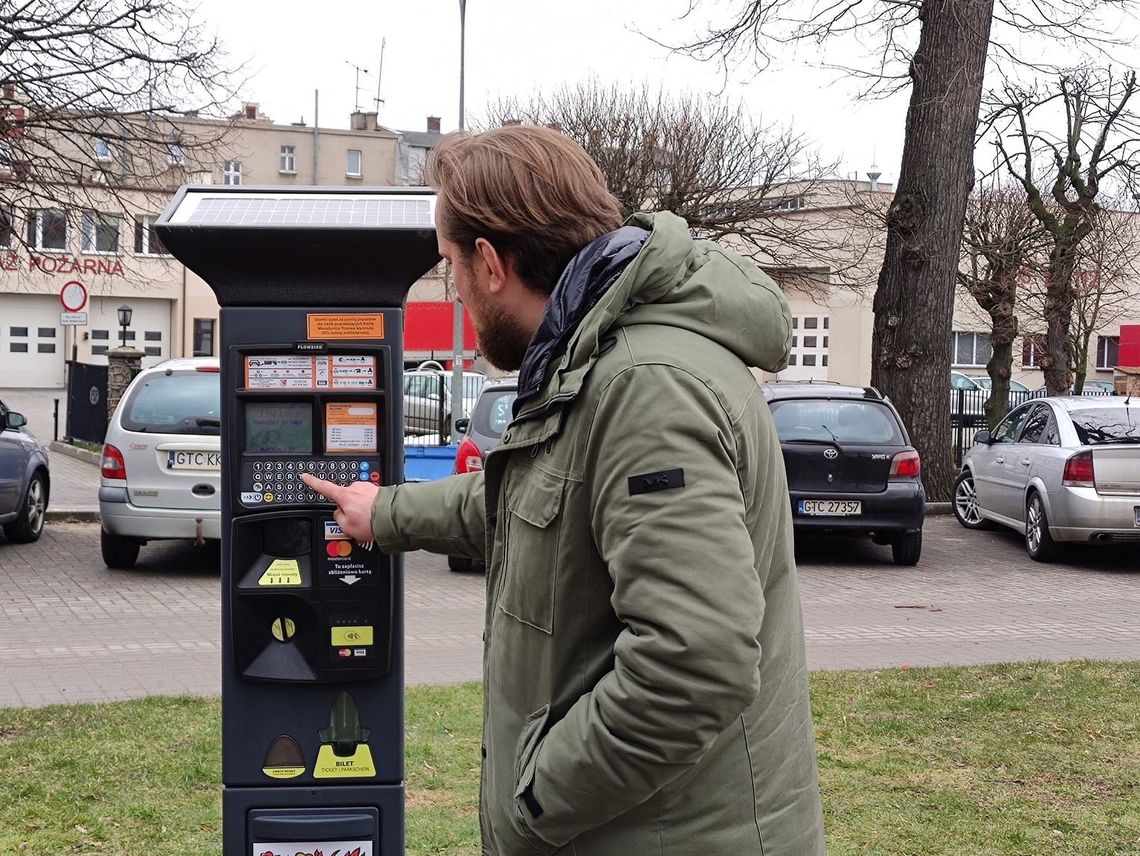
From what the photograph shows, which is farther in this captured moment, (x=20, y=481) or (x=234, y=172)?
(x=234, y=172)

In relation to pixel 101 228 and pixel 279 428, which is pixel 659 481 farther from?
pixel 101 228

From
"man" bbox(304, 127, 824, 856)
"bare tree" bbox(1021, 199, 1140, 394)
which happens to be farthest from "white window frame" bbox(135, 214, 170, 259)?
"bare tree" bbox(1021, 199, 1140, 394)

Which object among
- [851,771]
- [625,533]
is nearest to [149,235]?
[851,771]

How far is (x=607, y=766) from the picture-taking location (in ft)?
5.69

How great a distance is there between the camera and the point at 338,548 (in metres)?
3.01

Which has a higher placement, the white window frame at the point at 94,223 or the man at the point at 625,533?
the white window frame at the point at 94,223

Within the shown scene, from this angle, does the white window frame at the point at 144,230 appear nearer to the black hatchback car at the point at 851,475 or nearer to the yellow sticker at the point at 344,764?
the yellow sticker at the point at 344,764

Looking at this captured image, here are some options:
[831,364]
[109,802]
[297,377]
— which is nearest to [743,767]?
[297,377]

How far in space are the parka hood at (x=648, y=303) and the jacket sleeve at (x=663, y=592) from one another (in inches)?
3.9

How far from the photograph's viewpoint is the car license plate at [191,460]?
1026 cm

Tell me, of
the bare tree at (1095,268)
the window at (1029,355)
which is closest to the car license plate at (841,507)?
the bare tree at (1095,268)

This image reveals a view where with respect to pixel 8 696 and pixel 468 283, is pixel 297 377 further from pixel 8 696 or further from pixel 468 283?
pixel 8 696

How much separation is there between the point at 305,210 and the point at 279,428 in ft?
1.69

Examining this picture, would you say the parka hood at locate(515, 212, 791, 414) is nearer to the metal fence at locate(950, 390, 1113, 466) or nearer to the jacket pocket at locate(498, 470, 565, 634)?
the jacket pocket at locate(498, 470, 565, 634)
